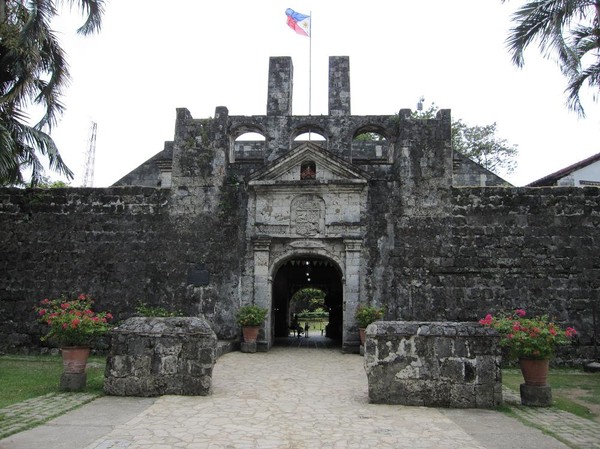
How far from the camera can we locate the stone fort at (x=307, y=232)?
1259 cm

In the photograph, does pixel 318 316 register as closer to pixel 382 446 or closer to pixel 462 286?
pixel 462 286

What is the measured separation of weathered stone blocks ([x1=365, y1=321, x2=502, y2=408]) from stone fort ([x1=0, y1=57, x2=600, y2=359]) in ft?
17.7

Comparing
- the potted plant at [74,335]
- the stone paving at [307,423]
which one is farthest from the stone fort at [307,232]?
the potted plant at [74,335]

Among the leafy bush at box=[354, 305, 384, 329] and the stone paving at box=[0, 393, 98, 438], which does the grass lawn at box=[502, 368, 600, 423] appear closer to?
the leafy bush at box=[354, 305, 384, 329]

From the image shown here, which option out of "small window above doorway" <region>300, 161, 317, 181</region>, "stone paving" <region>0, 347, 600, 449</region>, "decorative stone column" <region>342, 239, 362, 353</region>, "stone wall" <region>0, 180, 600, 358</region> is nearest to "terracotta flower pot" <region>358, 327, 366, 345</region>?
"decorative stone column" <region>342, 239, 362, 353</region>

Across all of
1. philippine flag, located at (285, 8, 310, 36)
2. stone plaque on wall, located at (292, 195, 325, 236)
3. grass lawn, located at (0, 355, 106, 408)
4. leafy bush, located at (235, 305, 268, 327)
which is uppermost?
philippine flag, located at (285, 8, 310, 36)

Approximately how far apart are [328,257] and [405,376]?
604 cm

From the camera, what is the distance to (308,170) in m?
13.4

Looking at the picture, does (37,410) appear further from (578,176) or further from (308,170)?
(578,176)

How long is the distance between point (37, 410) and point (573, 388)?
29.6 ft

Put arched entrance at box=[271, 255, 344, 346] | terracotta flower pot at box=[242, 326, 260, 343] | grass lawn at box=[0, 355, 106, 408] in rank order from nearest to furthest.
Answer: grass lawn at box=[0, 355, 106, 408], terracotta flower pot at box=[242, 326, 260, 343], arched entrance at box=[271, 255, 344, 346]

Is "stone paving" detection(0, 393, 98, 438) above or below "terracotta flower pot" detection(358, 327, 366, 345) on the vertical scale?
below

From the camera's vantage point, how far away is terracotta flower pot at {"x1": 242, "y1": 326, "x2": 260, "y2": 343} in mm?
12422

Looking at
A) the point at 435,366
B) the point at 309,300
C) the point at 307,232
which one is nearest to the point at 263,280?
the point at 307,232
